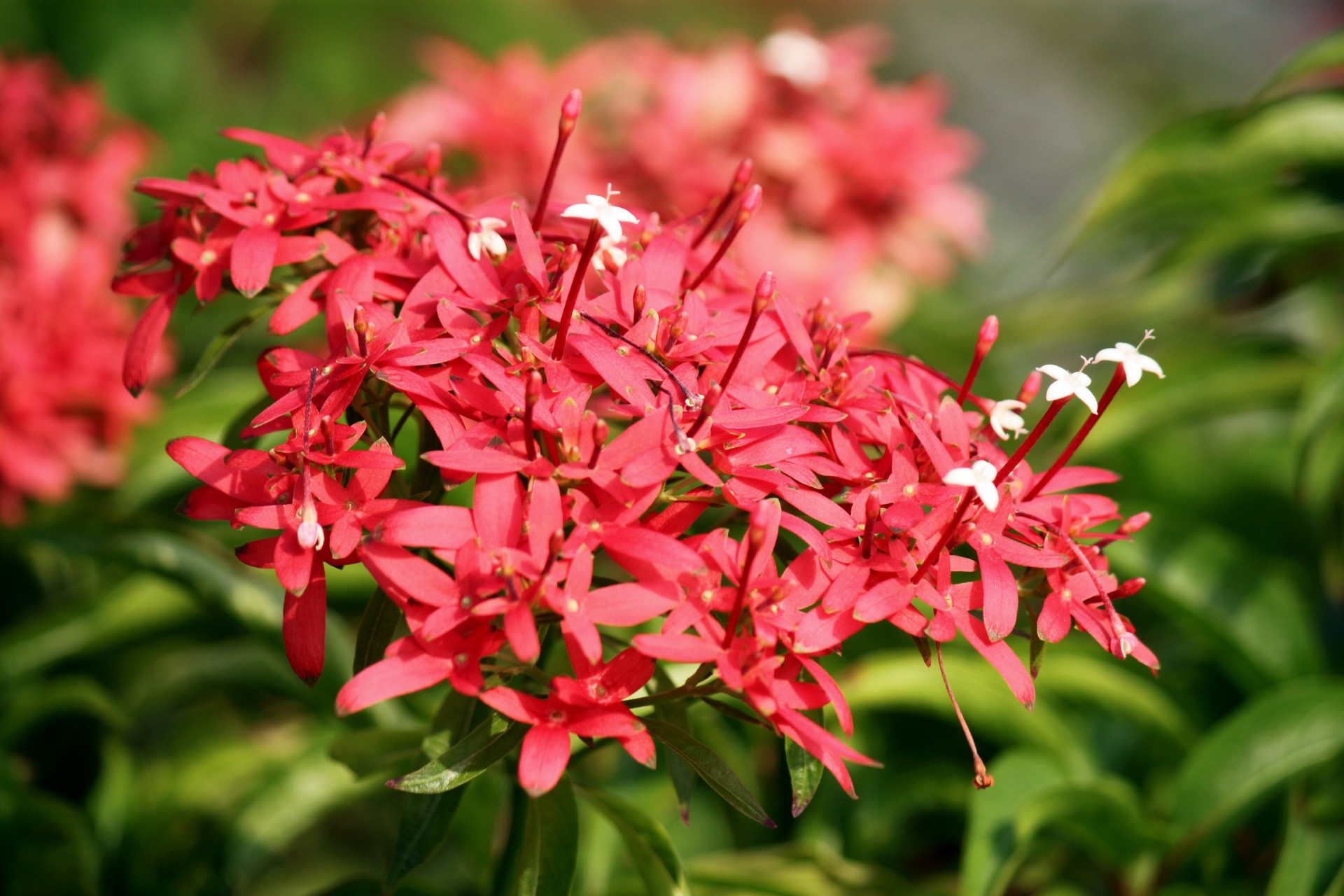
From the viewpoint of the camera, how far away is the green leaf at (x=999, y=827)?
27.7 inches

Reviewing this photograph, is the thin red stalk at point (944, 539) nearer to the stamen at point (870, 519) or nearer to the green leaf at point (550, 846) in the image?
the stamen at point (870, 519)

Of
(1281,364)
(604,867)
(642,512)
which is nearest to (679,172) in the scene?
(1281,364)

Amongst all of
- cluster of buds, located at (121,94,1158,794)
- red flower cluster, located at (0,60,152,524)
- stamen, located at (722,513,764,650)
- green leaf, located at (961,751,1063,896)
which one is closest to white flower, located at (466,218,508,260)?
cluster of buds, located at (121,94,1158,794)

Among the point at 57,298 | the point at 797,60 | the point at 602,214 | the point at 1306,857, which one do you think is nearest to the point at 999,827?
the point at 1306,857

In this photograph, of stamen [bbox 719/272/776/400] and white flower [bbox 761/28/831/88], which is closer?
stamen [bbox 719/272/776/400]

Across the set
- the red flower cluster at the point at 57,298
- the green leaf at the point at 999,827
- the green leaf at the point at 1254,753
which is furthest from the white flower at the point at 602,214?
the red flower cluster at the point at 57,298

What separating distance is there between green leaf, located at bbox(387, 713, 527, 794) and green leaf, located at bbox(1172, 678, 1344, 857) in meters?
0.59

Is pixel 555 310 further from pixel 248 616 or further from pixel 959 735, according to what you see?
pixel 959 735

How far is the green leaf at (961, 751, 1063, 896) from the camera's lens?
70cm

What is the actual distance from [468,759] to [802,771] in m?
0.16

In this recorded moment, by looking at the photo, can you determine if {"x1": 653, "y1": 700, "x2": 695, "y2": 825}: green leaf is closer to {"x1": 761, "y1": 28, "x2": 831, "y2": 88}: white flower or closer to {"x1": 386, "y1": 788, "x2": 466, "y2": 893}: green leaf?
{"x1": 386, "y1": 788, "x2": 466, "y2": 893}: green leaf

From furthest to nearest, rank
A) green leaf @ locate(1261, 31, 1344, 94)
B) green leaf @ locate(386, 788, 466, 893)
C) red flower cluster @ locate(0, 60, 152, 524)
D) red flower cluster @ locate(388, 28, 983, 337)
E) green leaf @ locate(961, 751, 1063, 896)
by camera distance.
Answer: red flower cluster @ locate(388, 28, 983, 337), red flower cluster @ locate(0, 60, 152, 524), green leaf @ locate(1261, 31, 1344, 94), green leaf @ locate(961, 751, 1063, 896), green leaf @ locate(386, 788, 466, 893)

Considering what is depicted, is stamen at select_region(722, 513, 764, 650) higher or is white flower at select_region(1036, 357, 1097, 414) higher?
white flower at select_region(1036, 357, 1097, 414)

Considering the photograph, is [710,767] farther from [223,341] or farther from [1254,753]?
[1254,753]
